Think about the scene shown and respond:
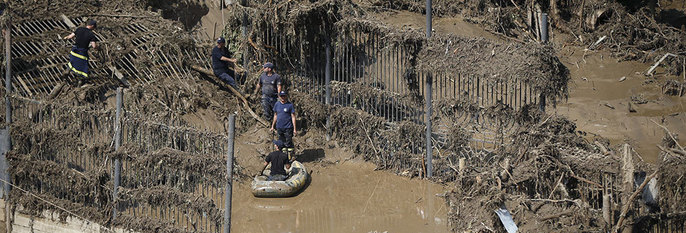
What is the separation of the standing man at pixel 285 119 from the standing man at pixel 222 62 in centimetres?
230

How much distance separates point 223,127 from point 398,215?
4508mm

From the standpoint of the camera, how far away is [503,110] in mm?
16344

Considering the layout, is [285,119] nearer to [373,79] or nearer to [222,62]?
[373,79]

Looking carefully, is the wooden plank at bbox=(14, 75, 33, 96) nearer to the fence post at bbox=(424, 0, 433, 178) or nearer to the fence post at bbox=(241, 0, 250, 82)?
the fence post at bbox=(241, 0, 250, 82)

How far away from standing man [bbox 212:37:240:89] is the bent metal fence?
366cm

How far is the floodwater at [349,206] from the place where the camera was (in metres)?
15.9

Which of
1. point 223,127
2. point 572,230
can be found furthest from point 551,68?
point 223,127

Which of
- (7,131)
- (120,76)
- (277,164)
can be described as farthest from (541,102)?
(7,131)

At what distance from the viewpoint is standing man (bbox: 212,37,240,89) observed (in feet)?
63.4

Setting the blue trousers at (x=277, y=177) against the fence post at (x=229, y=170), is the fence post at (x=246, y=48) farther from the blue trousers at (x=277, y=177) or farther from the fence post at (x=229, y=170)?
the fence post at (x=229, y=170)

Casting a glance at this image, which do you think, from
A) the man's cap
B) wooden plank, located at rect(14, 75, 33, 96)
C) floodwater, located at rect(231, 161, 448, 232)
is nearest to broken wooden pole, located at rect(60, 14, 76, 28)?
wooden plank, located at rect(14, 75, 33, 96)

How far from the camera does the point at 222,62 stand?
19.5 meters

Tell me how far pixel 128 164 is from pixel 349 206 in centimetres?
373

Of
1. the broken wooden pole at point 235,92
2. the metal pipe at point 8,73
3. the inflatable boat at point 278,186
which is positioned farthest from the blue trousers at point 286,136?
the metal pipe at point 8,73
